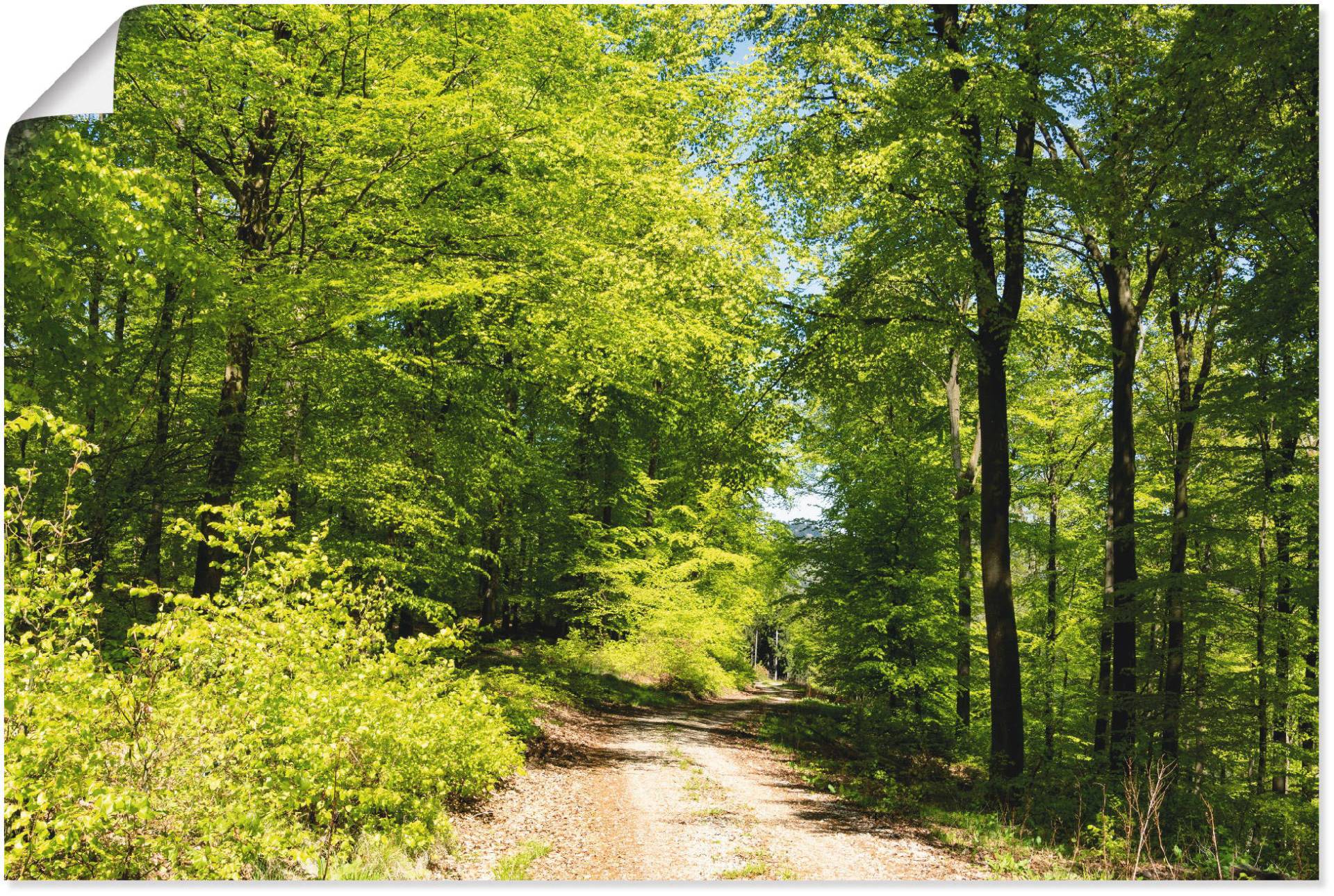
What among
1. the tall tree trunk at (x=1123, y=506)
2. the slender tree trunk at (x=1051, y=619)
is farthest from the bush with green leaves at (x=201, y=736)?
the slender tree trunk at (x=1051, y=619)

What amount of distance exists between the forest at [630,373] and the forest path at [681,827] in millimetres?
237

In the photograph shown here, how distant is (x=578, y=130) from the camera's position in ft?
26.6

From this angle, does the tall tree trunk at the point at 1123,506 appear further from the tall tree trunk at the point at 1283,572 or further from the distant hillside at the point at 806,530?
the distant hillside at the point at 806,530

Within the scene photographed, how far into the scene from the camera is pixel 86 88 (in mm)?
4160

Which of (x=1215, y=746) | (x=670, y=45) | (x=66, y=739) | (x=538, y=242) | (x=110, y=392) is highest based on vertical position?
(x=670, y=45)

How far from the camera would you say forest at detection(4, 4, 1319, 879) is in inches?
158

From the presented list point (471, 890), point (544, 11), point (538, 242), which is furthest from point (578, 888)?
point (544, 11)

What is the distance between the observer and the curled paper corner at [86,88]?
4035 mm

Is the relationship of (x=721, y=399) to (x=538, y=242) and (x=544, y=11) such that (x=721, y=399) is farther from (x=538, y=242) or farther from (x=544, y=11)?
(x=544, y=11)

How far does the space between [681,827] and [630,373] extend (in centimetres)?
741

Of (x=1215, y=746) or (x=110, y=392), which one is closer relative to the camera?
(x=110, y=392)

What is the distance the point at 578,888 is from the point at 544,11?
767 cm

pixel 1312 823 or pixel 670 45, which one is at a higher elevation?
pixel 670 45

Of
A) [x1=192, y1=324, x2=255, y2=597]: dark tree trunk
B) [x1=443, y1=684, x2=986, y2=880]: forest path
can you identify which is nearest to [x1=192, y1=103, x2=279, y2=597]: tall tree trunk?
[x1=192, y1=324, x2=255, y2=597]: dark tree trunk
